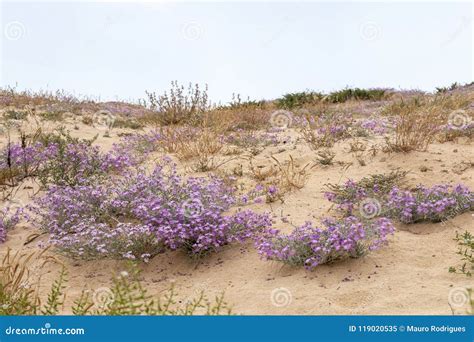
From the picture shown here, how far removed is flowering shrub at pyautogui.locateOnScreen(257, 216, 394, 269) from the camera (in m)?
4.30

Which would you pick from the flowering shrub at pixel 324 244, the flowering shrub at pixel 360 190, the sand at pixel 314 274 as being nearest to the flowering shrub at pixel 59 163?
the sand at pixel 314 274

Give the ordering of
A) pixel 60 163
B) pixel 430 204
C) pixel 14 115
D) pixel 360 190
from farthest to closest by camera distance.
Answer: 1. pixel 14 115
2. pixel 60 163
3. pixel 360 190
4. pixel 430 204

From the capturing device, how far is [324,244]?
437 centimetres

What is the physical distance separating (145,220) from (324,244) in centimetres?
167

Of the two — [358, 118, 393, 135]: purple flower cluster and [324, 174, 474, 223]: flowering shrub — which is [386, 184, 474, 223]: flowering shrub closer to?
[324, 174, 474, 223]: flowering shrub

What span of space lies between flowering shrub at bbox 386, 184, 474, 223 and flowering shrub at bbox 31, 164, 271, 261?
1232 millimetres

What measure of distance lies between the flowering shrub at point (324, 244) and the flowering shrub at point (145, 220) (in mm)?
463

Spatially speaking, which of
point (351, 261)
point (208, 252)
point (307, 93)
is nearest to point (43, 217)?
point (208, 252)

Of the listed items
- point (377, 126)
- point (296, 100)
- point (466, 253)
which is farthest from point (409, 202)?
point (296, 100)

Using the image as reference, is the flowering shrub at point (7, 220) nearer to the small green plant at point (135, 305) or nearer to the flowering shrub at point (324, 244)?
the small green plant at point (135, 305)

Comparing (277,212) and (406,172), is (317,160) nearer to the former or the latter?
(406,172)

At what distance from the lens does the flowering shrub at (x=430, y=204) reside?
16.3ft

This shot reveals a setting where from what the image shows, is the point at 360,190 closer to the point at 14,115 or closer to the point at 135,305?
the point at 135,305

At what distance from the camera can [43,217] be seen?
5598 mm
